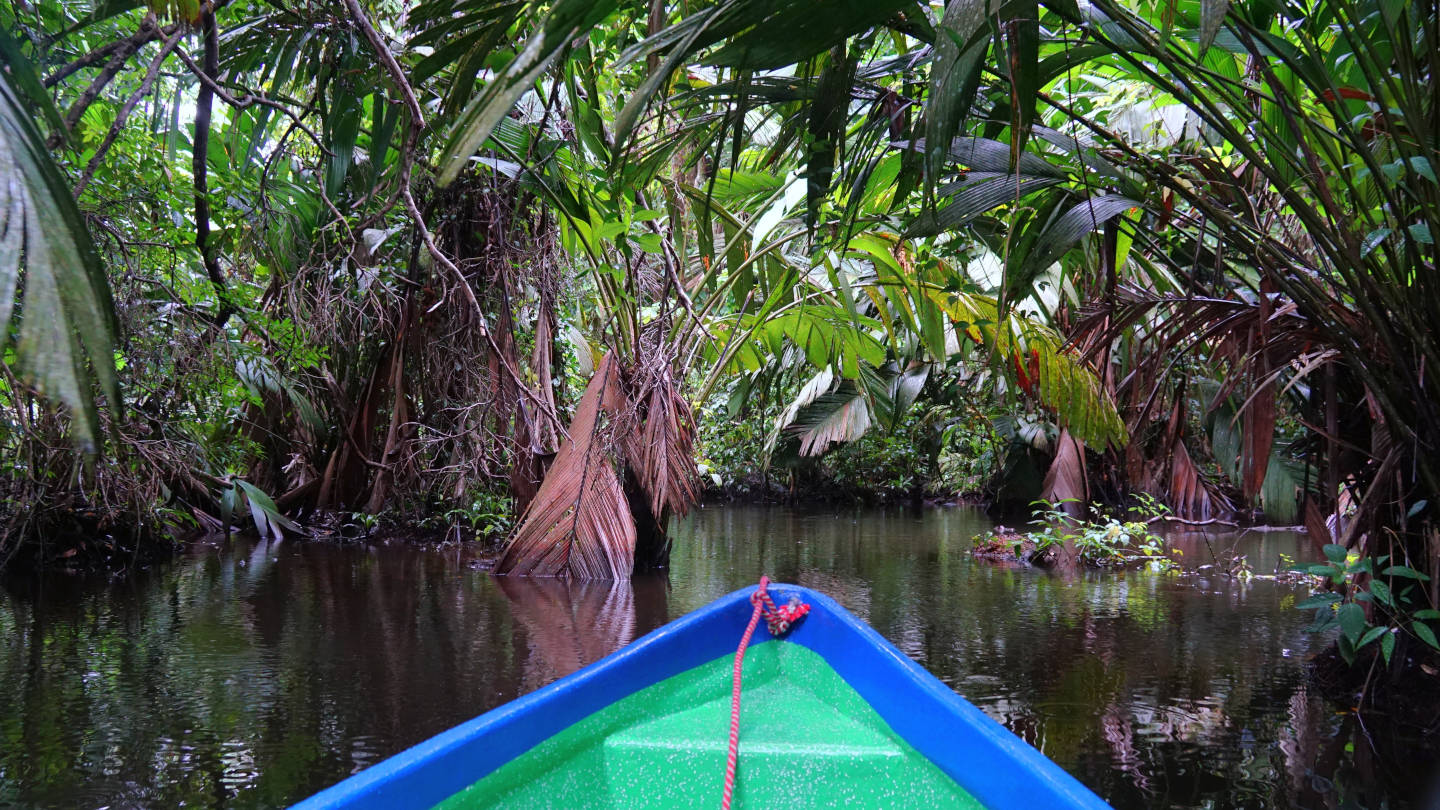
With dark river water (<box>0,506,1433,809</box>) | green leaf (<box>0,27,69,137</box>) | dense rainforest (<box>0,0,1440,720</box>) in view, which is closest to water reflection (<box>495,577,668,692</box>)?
dark river water (<box>0,506,1433,809</box>)

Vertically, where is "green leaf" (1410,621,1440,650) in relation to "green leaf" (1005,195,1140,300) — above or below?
below

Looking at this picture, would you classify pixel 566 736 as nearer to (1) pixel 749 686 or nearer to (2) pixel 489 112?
(1) pixel 749 686

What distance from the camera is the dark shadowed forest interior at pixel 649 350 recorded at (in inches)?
73.0

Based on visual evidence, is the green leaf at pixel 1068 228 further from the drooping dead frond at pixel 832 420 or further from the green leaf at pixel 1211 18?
the drooping dead frond at pixel 832 420

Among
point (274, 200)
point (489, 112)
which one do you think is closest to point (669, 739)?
point (489, 112)

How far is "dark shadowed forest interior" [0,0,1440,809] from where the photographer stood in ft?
6.08

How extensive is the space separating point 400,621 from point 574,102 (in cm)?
211

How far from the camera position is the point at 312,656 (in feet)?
9.86

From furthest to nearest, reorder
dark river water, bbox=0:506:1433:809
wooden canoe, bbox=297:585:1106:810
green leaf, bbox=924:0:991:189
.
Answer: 1. dark river water, bbox=0:506:1433:809
2. wooden canoe, bbox=297:585:1106:810
3. green leaf, bbox=924:0:991:189

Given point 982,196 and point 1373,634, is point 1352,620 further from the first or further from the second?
point 982,196

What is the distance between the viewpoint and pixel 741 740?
1700mm

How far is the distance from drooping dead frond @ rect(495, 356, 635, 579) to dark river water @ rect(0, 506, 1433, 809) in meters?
0.18

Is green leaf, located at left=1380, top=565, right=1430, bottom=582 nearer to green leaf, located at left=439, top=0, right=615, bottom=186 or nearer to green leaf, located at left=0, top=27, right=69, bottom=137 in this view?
green leaf, located at left=439, top=0, right=615, bottom=186

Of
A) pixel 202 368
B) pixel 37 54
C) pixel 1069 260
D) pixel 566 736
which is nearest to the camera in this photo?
pixel 566 736
